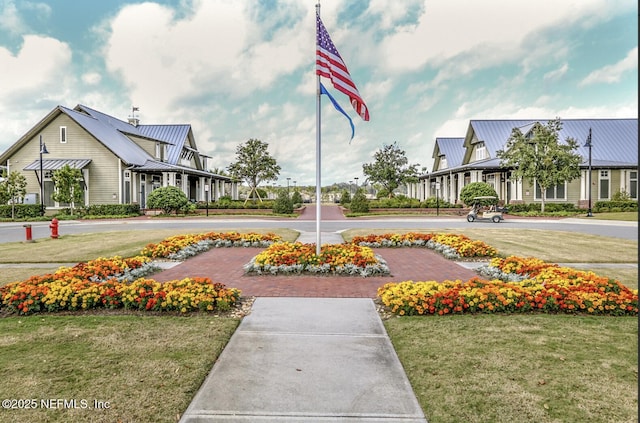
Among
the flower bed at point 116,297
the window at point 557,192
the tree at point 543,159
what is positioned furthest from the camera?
the window at point 557,192

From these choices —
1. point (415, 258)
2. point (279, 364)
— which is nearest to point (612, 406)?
point (279, 364)

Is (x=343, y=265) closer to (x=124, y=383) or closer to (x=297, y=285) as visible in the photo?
(x=297, y=285)

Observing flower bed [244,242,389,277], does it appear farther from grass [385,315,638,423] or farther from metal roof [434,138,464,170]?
metal roof [434,138,464,170]

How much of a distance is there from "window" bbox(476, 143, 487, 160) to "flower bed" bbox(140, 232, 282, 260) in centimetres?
3628

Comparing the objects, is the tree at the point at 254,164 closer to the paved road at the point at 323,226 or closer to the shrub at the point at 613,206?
the paved road at the point at 323,226

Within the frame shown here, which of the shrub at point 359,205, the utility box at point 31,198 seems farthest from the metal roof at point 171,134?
the shrub at point 359,205

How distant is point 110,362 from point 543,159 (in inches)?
1603

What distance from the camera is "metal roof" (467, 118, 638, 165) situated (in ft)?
144

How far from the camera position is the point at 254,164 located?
5156 cm

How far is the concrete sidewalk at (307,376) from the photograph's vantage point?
346cm

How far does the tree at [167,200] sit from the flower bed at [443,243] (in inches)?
1004

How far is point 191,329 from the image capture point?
5.61m

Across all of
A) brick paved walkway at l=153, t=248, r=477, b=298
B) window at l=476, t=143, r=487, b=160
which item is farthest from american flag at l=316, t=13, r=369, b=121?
window at l=476, t=143, r=487, b=160

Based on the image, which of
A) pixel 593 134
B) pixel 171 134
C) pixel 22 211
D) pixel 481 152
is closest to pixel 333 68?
pixel 22 211
